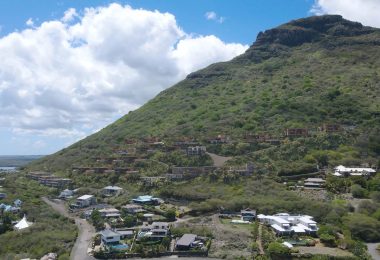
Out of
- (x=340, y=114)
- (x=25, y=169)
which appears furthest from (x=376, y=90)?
(x=25, y=169)

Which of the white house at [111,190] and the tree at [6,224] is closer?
the tree at [6,224]

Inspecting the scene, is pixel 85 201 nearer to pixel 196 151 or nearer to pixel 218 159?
pixel 196 151

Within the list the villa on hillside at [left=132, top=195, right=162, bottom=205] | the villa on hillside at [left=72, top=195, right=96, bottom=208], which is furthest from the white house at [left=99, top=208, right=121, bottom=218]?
the villa on hillside at [left=72, top=195, right=96, bottom=208]

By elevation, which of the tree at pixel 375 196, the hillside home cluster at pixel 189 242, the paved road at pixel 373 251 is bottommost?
the paved road at pixel 373 251

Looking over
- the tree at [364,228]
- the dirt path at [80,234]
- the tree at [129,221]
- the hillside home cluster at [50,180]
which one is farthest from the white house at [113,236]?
the hillside home cluster at [50,180]

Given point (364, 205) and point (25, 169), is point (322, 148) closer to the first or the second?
point (364, 205)

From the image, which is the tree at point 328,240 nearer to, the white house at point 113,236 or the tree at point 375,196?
the tree at point 375,196
